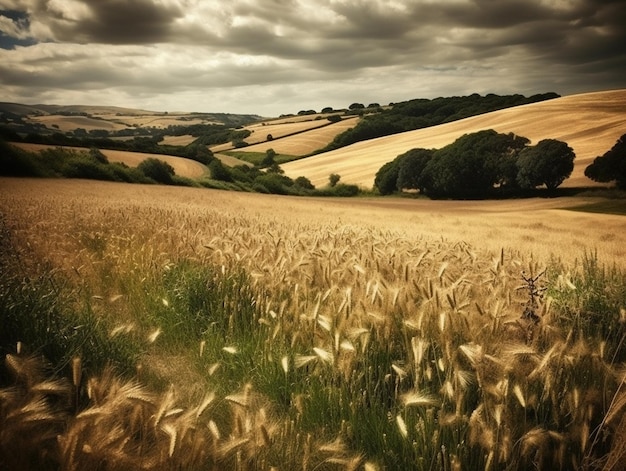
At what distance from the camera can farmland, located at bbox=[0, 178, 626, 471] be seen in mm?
1839

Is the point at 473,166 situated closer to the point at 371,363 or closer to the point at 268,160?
the point at 268,160

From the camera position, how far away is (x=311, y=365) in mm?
2846

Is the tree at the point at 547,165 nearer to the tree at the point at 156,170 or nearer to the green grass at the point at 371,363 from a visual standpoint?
the green grass at the point at 371,363

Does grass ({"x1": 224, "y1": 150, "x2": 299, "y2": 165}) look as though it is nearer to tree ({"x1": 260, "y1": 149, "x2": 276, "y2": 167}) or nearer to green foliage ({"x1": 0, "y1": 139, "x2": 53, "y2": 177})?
tree ({"x1": 260, "y1": 149, "x2": 276, "y2": 167})

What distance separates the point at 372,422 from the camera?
2.26 m

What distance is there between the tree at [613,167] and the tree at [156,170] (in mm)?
37403

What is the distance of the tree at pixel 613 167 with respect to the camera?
75.2 ft

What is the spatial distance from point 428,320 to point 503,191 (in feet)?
134

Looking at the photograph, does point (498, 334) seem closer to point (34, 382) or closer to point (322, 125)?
point (34, 382)

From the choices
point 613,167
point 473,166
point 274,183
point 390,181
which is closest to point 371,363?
point 613,167

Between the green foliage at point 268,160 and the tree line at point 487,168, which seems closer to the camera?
the tree line at point 487,168

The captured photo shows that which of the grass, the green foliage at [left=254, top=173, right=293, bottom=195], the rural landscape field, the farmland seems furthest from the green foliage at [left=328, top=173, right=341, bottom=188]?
the farmland

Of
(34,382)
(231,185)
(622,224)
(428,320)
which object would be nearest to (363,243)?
(428,320)

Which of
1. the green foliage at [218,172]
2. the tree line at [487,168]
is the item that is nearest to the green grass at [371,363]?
the tree line at [487,168]
